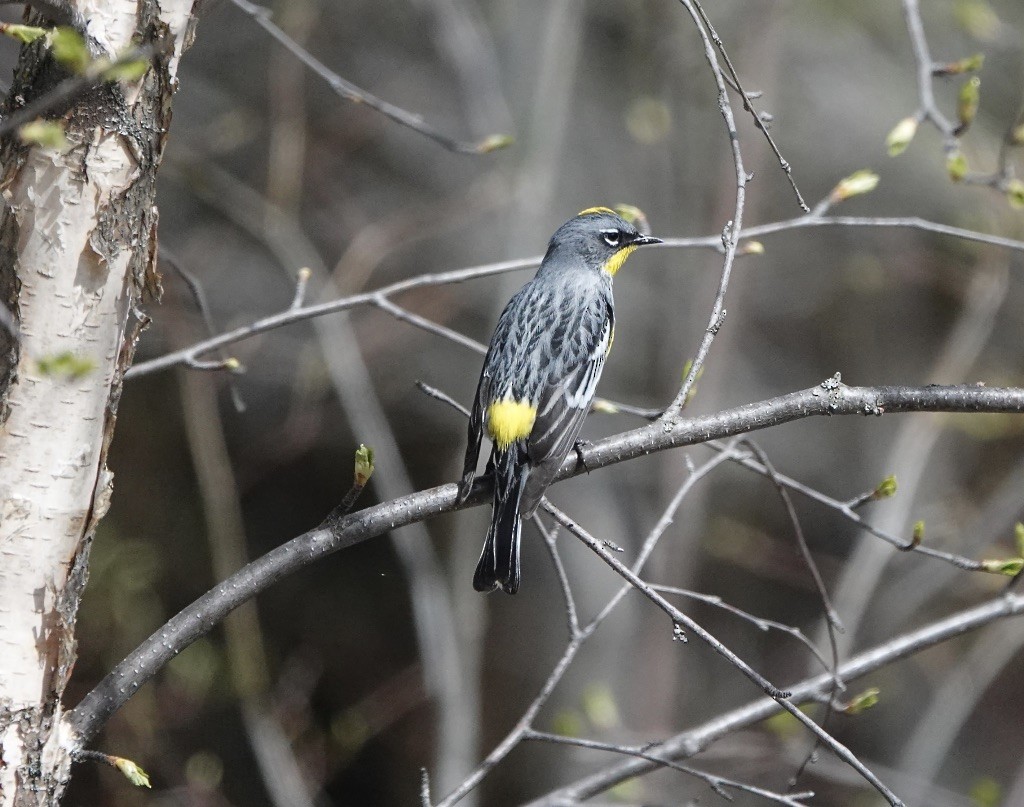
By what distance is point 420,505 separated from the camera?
7.70ft

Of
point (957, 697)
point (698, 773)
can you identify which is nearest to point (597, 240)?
point (698, 773)

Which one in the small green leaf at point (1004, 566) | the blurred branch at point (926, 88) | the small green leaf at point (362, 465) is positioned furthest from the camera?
the blurred branch at point (926, 88)

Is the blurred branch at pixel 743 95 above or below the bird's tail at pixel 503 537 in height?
above

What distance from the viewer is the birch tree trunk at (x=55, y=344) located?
1976 millimetres

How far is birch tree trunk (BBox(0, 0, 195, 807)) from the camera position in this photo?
77.8 inches

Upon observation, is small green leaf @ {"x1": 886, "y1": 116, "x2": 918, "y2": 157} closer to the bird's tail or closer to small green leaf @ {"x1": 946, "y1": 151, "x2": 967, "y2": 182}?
small green leaf @ {"x1": 946, "y1": 151, "x2": 967, "y2": 182}

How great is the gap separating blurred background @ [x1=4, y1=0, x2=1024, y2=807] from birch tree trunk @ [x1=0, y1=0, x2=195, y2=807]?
4.01 meters

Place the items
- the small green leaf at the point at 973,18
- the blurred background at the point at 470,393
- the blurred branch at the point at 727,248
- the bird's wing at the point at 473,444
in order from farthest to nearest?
the blurred background at the point at 470,393 < the small green leaf at the point at 973,18 < the bird's wing at the point at 473,444 < the blurred branch at the point at 727,248

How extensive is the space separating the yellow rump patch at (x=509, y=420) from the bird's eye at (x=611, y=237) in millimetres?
1267

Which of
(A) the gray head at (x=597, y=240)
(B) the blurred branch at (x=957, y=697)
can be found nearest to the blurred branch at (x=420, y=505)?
(A) the gray head at (x=597, y=240)

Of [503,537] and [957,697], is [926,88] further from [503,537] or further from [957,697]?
[957,697]

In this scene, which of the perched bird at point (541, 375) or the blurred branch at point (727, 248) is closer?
the blurred branch at point (727, 248)

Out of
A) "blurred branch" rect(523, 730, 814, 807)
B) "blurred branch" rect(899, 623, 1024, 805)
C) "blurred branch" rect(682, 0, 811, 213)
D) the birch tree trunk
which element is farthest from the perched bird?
"blurred branch" rect(899, 623, 1024, 805)

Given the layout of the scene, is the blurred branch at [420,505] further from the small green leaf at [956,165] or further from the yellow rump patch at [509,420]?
the small green leaf at [956,165]
